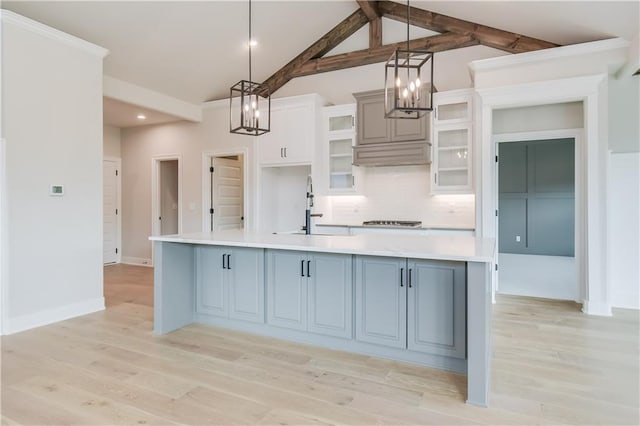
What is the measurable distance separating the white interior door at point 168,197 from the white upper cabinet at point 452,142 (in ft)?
17.0

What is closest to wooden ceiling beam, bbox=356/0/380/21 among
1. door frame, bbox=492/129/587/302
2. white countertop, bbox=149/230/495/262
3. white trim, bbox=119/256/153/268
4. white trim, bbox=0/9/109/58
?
door frame, bbox=492/129/587/302

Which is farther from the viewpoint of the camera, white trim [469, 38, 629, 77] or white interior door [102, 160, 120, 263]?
white interior door [102, 160, 120, 263]

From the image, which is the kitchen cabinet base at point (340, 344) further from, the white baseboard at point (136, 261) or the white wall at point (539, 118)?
the white baseboard at point (136, 261)

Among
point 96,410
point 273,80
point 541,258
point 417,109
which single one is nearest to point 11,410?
point 96,410

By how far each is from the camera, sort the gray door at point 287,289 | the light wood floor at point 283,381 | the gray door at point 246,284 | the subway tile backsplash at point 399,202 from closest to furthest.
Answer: the light wood floor at point 283,381
the gray door at point 287,289
the gray door at point 246,284
the subway tile backsplash at point 399,202

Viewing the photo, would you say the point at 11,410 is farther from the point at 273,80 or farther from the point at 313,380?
the point at 273,80

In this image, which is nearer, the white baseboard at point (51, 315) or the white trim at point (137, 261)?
the white baseboard at point (51, 315)

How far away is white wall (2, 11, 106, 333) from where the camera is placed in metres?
3.56

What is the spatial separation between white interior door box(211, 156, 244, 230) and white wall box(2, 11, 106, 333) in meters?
2.50

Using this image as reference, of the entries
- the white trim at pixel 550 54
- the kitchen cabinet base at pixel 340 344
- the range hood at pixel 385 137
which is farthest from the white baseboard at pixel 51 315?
the white trim at pixel 550 54

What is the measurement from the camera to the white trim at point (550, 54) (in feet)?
13.1

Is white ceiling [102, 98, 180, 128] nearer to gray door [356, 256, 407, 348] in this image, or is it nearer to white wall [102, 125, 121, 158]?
white wall [102, 125, 121, 158]

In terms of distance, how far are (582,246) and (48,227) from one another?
5.82 metres

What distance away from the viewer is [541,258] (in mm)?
8172
